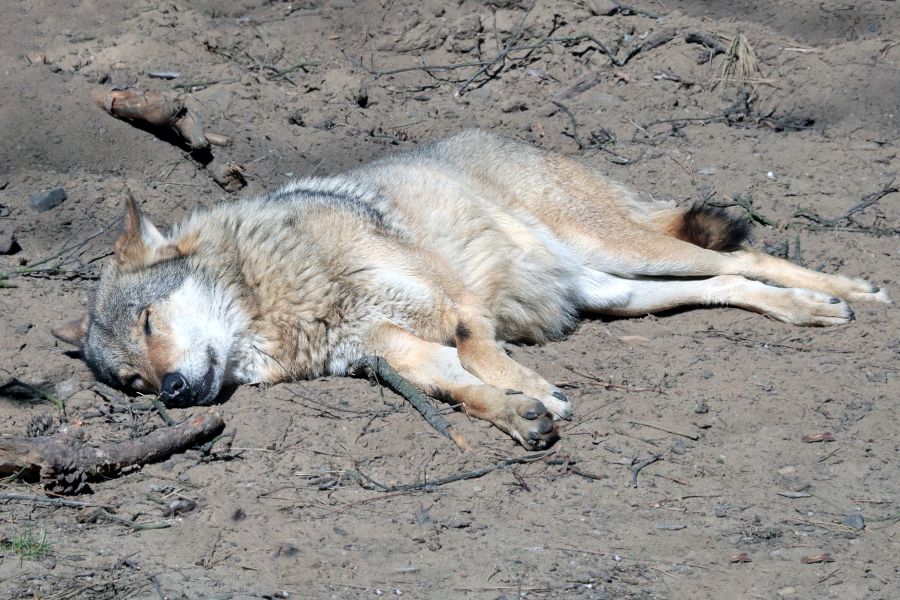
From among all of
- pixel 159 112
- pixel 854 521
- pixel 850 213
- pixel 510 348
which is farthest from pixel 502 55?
pixel 854 521

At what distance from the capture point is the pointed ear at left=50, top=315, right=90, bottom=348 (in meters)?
4.52

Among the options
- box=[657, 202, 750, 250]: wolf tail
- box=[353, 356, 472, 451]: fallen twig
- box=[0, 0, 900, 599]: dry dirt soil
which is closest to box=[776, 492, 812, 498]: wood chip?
box=[0, 0, 900, 599]: dry dirt soil

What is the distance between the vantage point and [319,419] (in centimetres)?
394

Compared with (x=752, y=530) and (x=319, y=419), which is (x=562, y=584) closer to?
(x=752, y=530)

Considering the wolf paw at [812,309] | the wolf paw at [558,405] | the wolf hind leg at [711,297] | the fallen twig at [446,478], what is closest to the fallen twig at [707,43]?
the wolf hind leg at [711,297]

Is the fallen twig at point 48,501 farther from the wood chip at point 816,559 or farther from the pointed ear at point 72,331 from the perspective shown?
the wood chip at point 816,559

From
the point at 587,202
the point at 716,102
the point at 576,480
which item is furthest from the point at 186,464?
the point at 716,102

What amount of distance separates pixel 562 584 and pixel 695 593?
42cm

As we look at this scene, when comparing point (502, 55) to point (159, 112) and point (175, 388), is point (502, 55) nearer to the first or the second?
point (159, 112)

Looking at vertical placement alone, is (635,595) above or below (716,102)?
below

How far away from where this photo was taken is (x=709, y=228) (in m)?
5.06

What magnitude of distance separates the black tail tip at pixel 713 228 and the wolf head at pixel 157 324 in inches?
106

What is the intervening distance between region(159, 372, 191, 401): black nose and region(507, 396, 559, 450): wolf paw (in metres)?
1.49

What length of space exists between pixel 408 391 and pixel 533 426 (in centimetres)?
67
